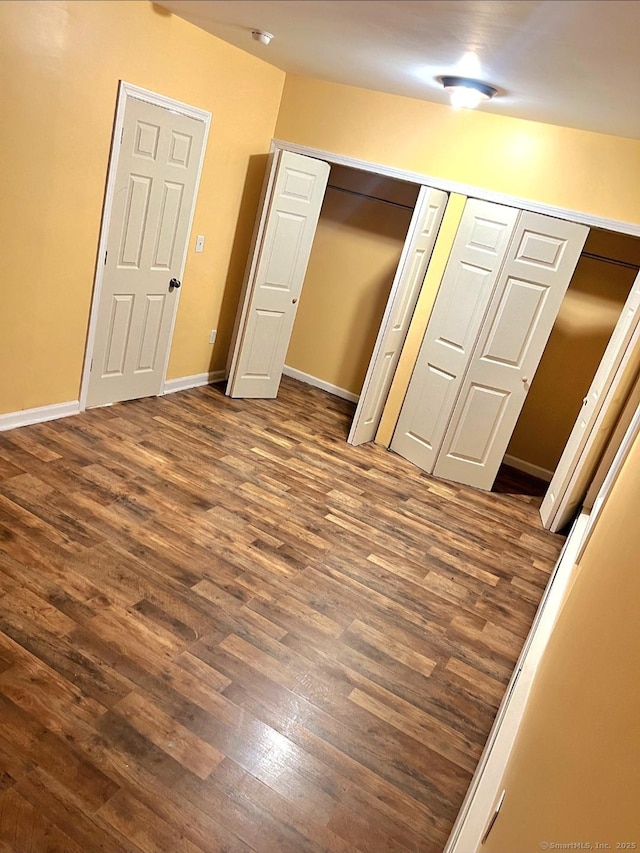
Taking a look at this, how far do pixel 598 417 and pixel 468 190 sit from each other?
5.96 ft

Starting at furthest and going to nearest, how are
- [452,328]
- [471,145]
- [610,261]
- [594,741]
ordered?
[610,261] < [452,328] < [471,145] < [594,741]

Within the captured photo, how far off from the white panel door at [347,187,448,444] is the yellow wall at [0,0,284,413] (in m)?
1.50

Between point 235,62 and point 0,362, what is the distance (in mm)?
2600

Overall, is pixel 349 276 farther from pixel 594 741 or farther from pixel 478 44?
pixel 594 741

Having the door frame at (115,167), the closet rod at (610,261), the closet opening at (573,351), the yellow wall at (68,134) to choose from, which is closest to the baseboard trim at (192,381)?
the door frame at (115,167)

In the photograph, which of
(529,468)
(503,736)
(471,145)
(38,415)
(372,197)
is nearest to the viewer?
(503,736)

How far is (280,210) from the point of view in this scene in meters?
4.89

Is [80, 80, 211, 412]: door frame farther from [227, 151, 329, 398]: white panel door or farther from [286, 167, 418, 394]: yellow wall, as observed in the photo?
[286, 167, 418, 394]: yellow wall

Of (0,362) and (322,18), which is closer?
(322,18)

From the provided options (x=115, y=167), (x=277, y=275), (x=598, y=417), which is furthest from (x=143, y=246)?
A: (x=598, y=417)

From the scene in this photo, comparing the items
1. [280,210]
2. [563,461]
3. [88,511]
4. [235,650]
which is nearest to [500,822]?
[235,650]

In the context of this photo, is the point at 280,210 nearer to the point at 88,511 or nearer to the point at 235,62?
the point at 235,62

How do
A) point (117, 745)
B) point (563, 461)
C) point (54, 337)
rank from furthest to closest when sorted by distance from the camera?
point (563, 461) → point (54, 337) → point (117, 745)

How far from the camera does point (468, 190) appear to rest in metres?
4.43
